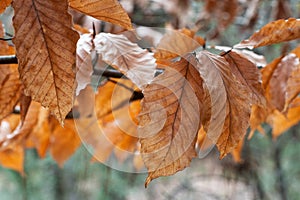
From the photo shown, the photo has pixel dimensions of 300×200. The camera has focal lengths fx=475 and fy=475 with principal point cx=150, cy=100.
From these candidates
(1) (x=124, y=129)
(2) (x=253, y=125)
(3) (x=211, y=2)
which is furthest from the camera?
(3) (x=211, y=2)

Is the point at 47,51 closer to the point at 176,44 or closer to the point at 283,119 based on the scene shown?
the point at 176,44

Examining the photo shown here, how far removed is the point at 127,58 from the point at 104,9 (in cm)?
7

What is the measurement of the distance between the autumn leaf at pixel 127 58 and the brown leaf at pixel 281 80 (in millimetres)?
188

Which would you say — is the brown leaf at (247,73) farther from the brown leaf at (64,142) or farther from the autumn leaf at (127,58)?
the brown leaf at (64,142)

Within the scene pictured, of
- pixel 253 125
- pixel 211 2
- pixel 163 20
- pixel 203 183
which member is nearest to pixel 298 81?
pixel 253 125

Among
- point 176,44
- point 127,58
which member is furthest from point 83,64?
point 176,44

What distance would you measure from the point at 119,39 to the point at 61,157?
0.55 m

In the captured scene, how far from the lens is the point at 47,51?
12.0 inches

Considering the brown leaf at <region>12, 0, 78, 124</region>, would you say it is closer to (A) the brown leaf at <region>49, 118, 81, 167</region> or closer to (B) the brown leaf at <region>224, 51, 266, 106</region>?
(B) the brown leaf at <region>224, 51, 266, 106</region>

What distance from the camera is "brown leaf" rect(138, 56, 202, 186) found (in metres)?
0.32

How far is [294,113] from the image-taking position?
28.7 inches

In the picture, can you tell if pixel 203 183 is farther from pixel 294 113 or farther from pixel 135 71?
pixel 135 71

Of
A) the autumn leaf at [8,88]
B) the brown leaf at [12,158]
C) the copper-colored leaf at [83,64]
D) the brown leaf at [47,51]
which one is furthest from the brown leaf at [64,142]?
the brown leaf at [47,51]

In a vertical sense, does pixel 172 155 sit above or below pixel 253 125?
above
